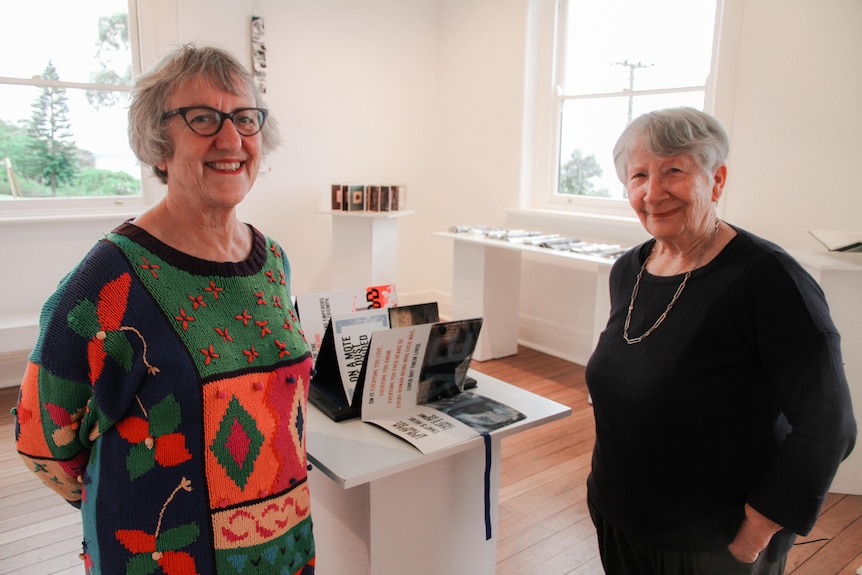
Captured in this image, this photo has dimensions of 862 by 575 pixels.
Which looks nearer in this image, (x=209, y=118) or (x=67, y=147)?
(x=209, y=118)

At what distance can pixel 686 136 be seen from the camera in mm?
1275

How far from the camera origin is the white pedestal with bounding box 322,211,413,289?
14.5 ft

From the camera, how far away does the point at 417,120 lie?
5.42 m

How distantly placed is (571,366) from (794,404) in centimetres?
330

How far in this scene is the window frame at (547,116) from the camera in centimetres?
452

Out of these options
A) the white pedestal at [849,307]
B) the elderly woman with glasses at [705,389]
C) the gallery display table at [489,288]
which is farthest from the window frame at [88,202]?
the white pedestal at [849,307]

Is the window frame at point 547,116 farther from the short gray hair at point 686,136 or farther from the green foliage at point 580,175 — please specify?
the short gray hair at point 686,136

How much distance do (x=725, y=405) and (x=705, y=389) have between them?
4 cm

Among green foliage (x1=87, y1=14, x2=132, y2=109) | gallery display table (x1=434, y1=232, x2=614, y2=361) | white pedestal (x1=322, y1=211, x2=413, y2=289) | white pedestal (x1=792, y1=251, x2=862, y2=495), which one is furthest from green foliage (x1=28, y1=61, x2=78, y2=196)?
white pedestal (x1=792, y1=251, x2=862, y2=495)

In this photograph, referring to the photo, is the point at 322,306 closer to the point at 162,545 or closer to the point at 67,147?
the point at 162,545

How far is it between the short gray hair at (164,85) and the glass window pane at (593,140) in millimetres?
3393

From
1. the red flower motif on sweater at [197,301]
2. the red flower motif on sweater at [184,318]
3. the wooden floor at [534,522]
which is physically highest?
the red flower motif on sweater at [197,301]

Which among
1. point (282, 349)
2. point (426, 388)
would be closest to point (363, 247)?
point (426, 388)

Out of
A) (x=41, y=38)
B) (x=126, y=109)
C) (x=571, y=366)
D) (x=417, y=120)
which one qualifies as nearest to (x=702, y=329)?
Result: (x=126, y=109)
